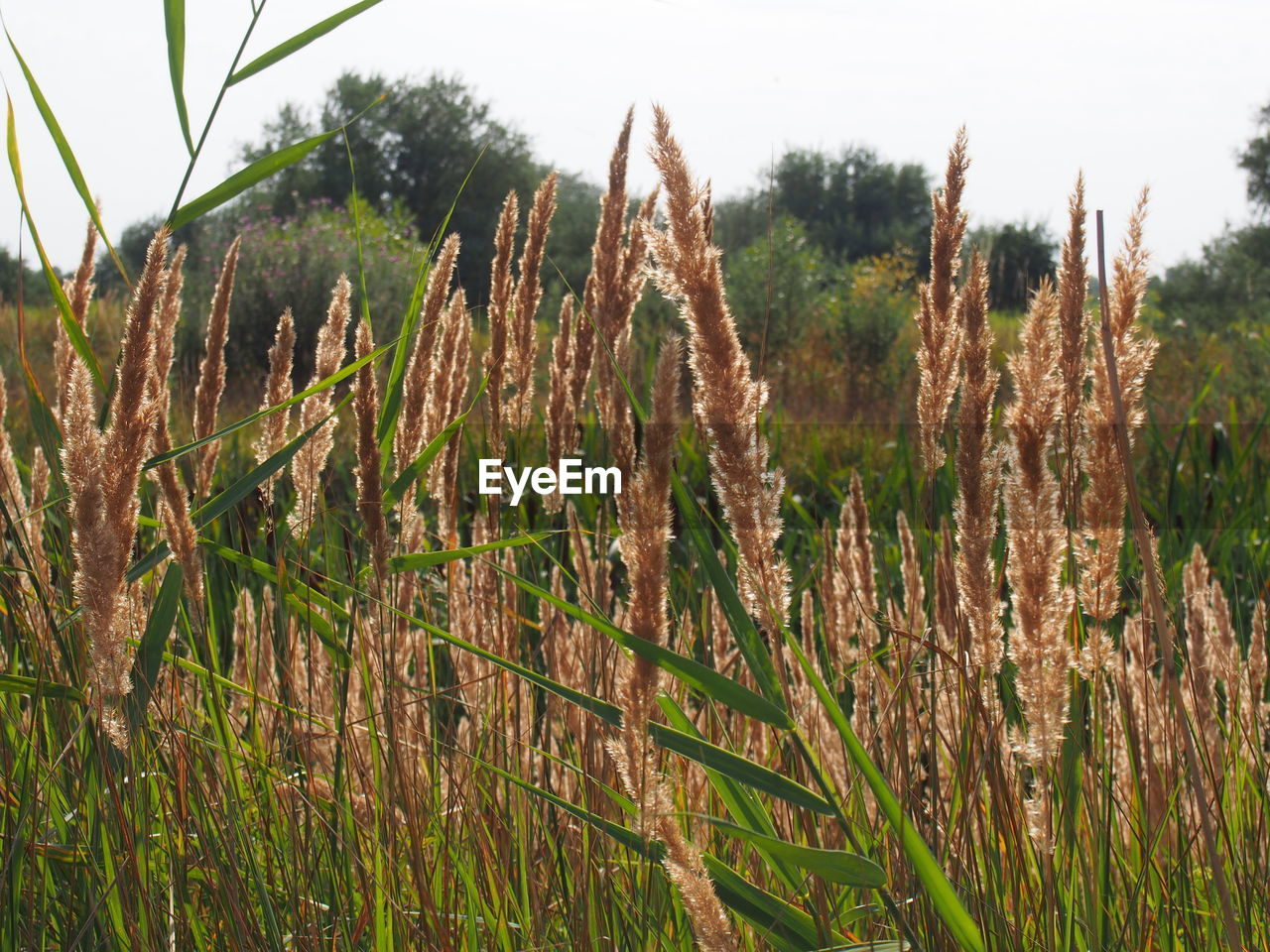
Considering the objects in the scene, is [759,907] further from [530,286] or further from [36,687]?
[530,286]

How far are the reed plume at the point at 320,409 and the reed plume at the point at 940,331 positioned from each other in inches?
31.6

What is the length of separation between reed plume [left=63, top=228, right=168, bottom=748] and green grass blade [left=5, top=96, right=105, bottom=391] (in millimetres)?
284

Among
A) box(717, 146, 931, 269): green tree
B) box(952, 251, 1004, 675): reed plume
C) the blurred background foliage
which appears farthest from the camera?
box(717, 146, 931, 269): green tree

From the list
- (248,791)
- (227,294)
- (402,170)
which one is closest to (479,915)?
(248,791)

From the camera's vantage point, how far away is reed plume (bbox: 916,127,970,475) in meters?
1.33

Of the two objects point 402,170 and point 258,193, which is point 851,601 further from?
point 402,170

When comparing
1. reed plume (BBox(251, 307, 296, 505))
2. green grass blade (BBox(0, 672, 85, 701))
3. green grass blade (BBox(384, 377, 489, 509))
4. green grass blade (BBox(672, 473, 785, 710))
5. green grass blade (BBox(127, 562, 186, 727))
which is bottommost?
green grass blade (BBox(0, 672, 85, 701))

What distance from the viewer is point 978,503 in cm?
109

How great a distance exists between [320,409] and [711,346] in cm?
90

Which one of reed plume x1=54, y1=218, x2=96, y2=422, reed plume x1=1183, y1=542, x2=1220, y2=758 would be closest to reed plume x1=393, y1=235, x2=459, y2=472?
reed plume x1=54, y1=218, x2=96, y2=422

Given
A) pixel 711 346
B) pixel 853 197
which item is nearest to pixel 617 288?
pixel 711 346

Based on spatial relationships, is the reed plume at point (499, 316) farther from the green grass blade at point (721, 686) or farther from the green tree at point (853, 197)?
the green tree at point (853, 197)

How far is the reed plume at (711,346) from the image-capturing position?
89 centimetres

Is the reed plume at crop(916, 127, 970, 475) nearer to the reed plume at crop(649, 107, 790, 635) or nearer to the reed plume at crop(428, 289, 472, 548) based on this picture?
the reed plume at crop(649, 107, 790, 635)
